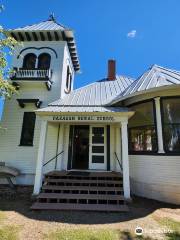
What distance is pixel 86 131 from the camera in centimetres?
1060

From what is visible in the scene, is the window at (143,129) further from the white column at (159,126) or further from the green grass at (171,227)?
the green grass at (171,227)

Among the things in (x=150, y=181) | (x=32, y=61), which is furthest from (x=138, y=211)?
(x=32, y=61)

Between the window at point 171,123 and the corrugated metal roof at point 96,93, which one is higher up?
the corrugated metal roof at point 96,93

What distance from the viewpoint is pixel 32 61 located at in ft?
39.4

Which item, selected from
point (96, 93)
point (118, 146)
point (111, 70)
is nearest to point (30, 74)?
point (96, 93)

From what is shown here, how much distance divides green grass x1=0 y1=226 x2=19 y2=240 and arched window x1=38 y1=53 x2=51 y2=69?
30.7ft

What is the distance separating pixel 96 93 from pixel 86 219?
688cm

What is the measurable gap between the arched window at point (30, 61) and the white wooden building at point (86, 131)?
6 centimetres

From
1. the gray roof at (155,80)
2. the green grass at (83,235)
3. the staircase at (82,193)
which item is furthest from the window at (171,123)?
the green grass at (83,235)

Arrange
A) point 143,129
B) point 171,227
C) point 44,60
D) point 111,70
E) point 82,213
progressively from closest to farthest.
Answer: point 171,227 → point 82,213 → point 143,129 → point 44,60 → point 111,70

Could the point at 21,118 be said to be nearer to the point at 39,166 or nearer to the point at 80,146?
the point at 80,146

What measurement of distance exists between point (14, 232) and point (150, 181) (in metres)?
5.12

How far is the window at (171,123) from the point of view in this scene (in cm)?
725

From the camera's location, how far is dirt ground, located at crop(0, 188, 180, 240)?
4.60m
